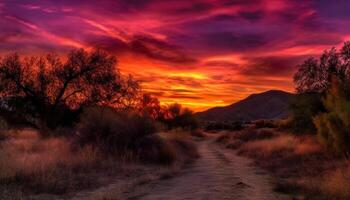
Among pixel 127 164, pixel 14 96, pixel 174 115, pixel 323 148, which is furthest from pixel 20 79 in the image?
pixel 174 115

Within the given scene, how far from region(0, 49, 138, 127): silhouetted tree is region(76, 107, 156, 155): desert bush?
1121cm

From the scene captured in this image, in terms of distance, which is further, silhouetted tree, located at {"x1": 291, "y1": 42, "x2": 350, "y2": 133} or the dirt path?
silhouetted tree, located at {"x1": 291, "y1": 42, "x2": 350, "y2": 133}

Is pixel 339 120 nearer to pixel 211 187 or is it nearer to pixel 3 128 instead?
pixel 211 187

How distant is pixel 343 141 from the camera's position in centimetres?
1752

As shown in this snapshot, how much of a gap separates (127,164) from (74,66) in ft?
51.7

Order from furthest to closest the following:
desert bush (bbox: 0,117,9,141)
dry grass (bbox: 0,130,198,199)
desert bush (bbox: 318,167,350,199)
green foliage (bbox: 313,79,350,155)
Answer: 1. desert bush (bbox: 0,117,9,141)
2. green foliage (bbox: 313,79,350,155)
3. dry grass (bbox: 0,130,198,199)
4. desert bush (bbox: 318,167,350,199)

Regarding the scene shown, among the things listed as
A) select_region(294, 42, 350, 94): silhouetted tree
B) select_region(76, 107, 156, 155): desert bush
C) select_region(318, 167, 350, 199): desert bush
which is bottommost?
select_region(318, 167, 350, 199): desert bush

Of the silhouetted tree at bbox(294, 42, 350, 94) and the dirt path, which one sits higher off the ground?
the silhouetted tree at bbox(294, 42, 350, 94)

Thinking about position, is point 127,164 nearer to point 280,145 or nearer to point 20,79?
point 280,145

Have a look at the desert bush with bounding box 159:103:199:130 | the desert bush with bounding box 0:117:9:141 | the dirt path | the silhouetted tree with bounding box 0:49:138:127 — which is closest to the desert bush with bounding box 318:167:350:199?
the dirt path

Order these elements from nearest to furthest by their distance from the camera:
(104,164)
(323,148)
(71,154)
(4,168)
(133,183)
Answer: (4,168) → (133,183) → (104,164) → (71,154) → (323,148)

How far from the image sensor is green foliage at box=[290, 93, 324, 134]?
28.1 metres

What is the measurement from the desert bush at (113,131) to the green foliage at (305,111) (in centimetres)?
1271

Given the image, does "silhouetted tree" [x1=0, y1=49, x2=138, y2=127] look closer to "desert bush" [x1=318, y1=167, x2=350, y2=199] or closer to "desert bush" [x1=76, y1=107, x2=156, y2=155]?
"desert bush" [x1=76, y1=107, x2=156, y2=155]
